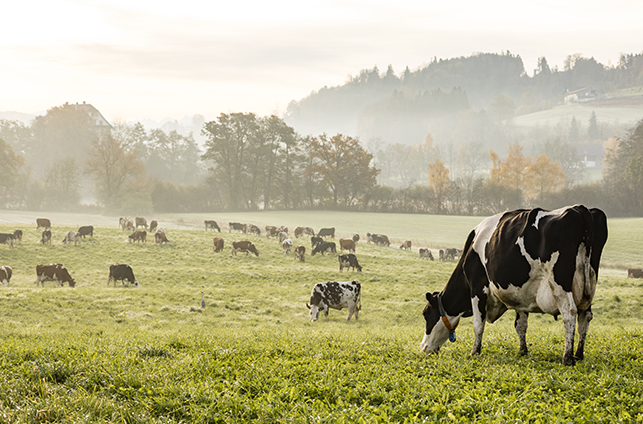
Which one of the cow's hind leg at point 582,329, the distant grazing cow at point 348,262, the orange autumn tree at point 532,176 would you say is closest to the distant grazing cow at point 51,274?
the distant grazing cow at point 348,262

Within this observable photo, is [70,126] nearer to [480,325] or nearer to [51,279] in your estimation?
[51,279]

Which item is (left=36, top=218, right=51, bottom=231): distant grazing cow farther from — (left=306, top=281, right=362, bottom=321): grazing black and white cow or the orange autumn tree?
the orange autumn tree

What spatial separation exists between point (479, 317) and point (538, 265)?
56.2 inches

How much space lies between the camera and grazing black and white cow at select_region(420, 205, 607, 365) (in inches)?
226

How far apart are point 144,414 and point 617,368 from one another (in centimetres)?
605

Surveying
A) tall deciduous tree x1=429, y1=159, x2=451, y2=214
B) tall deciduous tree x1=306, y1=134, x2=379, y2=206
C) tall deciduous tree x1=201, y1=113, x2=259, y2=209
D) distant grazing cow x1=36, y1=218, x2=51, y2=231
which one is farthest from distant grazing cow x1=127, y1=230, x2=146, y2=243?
tall deciduous tree x1=429, y1=159, x2=451, y2=214

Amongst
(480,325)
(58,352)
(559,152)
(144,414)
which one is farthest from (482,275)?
(559,152)

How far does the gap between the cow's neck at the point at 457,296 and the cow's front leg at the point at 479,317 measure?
20.6 inches

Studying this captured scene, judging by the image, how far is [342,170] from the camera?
281 ft

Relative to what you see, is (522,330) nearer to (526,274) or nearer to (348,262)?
(526,274)

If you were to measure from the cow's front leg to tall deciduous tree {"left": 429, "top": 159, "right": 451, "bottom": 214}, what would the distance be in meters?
75.0

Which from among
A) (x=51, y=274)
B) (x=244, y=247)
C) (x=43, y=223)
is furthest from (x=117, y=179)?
(x=51, y=274)

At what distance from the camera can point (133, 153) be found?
77.7 metres

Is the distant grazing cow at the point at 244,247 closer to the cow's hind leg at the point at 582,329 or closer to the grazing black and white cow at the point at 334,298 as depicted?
the grazing black and white cow at the point at 334,298
